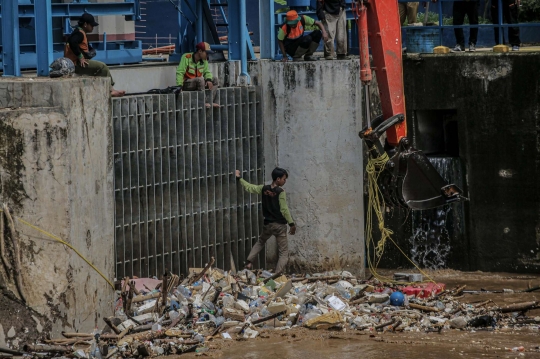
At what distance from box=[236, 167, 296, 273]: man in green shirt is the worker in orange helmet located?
1950 mm

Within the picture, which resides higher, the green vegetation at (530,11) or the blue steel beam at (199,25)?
the green vegetation at (530,11)

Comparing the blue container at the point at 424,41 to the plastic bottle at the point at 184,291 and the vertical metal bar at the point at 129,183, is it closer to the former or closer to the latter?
the vertical metal bar at the point at 129,183

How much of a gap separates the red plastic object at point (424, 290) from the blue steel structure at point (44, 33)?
220 inches

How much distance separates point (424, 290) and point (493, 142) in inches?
114

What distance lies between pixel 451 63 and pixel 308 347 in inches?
227

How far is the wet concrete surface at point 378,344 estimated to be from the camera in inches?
447

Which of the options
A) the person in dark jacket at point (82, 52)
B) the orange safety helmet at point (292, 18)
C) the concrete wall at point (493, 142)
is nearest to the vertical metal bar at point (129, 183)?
the person in dark jacket at point (82, 52)

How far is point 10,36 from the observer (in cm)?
1204

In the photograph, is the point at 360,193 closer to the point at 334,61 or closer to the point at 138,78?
the point at 334,61

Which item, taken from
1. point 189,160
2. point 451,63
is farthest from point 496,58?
point 189,160

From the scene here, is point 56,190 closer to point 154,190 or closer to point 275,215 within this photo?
point 154,190

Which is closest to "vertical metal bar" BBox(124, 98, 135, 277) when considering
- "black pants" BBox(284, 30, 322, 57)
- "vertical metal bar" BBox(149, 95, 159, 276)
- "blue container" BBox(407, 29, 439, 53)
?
"vertical metal bar" BBox(149, 95, 159, 276)

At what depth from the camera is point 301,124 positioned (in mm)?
14859

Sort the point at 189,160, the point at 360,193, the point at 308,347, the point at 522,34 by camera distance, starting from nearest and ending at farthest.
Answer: the point at 308,347
the point at 189,160
the point at 360,193
the point at 522,34
